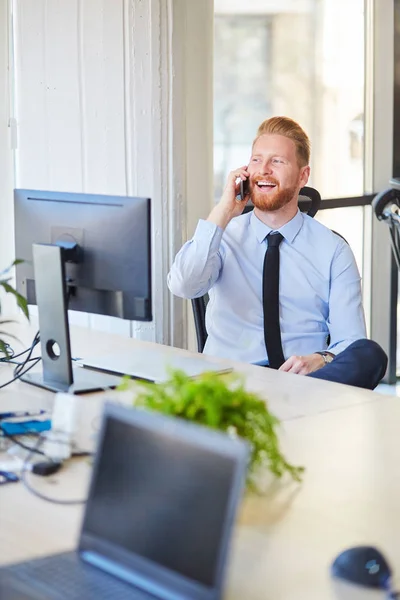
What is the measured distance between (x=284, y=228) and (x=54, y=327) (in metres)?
0.97

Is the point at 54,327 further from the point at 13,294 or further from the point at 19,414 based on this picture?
the point at 19,414

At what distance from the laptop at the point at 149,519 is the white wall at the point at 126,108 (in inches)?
92.4

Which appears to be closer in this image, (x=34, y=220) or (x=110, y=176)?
(x=34, y=220)

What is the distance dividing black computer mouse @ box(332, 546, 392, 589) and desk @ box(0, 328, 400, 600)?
1 cm

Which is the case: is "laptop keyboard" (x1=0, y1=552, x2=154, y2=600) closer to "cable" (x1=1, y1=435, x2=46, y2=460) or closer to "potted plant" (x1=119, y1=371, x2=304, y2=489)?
"potted plant" (x1=119, y1=371, x2=304, y2=489)

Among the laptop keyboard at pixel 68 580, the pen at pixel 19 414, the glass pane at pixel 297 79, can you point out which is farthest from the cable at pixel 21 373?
the glass pane at pixel 297 79

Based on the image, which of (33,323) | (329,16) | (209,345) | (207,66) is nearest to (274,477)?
(209,345)

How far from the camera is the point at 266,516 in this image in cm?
165

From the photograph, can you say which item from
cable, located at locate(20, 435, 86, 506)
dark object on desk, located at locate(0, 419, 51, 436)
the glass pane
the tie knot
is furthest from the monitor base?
the glass pane

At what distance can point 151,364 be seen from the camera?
262 cm

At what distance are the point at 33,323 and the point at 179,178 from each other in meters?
0.83

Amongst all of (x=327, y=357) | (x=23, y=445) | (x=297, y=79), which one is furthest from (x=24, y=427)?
(x=297, y=79)

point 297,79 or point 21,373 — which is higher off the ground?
point 297,79

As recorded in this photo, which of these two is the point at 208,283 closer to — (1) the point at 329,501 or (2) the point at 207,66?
(2) the point at 207,66
